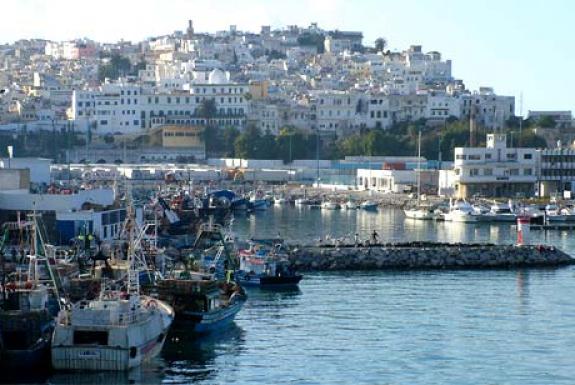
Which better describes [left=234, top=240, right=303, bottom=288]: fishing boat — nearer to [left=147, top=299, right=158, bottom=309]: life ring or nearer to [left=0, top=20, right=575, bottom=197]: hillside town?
[left=147, top=299, right=158, bottom=309]: life ring

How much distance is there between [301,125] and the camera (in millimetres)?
69562

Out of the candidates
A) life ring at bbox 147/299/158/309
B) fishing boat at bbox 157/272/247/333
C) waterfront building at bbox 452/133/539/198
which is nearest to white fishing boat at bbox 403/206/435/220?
waterfront building at bbox 452/133/539/198

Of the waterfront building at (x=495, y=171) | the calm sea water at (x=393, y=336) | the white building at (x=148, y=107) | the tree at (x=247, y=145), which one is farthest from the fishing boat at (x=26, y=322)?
the white building at (x=148, y=107)

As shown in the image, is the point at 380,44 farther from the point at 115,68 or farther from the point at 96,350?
the point at 96,350

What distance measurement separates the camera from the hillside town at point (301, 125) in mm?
52125

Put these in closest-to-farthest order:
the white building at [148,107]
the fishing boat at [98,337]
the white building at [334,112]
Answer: the fishing boat at [98,337] < the white building at [334,112] < the white building at [148,107]

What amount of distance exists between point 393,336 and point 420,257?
30.3 ft

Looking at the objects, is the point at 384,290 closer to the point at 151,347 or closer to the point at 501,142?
the point at 151,347

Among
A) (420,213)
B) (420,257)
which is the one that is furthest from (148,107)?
(420,257)

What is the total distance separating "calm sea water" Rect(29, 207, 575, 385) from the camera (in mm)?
A: 17438

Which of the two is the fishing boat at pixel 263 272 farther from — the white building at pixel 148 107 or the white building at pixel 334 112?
the white building at pixel 148 107

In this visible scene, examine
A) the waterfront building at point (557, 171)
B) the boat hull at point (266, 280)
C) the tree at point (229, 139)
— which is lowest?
the boat hull at point (266, 280)

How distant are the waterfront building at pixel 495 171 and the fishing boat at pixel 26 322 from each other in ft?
103

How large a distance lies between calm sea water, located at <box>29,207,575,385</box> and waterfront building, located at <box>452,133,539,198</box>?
1995cm
